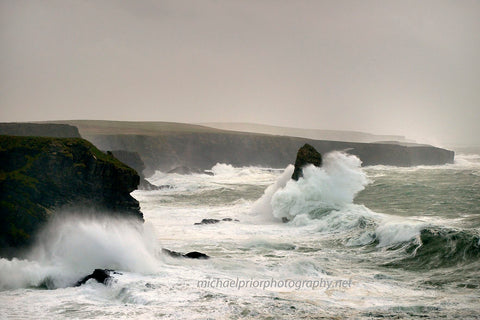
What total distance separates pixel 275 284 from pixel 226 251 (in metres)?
4.64

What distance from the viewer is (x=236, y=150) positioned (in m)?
80.0

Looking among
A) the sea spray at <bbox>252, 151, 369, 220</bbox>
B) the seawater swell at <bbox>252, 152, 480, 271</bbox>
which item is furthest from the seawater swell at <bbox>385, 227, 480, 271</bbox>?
the sea spray at <bbox>252, 151, 369, 220</bbox>

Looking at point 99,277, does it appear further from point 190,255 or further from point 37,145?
point 37,145

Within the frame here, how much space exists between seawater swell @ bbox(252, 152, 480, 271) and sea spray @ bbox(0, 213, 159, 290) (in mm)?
7236

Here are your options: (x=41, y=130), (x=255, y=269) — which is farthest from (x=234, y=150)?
(x=255, y=269)


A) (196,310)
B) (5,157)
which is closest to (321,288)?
(196,310)

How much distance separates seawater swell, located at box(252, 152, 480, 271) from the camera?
51.1 ft

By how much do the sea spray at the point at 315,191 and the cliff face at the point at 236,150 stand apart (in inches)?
1616

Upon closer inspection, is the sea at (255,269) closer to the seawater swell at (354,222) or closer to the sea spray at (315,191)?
the seawater swell at (354,222)

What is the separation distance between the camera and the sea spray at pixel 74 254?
12016 millimetres

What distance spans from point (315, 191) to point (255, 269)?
1416 centimetres

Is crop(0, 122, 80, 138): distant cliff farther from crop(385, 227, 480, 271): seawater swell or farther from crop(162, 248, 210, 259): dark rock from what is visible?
crop(385, 227, 480, 271): seawater swell

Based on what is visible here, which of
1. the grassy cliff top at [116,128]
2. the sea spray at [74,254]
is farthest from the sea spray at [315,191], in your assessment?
the grassy cliff top at [116,128]

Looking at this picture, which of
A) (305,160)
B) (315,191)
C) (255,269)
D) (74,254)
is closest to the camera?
(74,254)
